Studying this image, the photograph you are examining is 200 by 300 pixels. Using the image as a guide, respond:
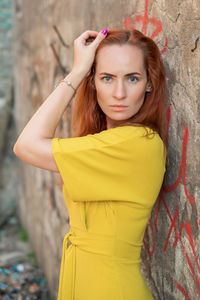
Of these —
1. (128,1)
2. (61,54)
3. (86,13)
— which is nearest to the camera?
(128,1)

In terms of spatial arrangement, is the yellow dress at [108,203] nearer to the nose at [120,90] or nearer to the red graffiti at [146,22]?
the nose at [120,90]

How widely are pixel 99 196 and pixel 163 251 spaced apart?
51 cm

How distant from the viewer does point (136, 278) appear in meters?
1.58

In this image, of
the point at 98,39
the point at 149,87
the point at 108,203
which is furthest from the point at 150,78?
the point at 108,203

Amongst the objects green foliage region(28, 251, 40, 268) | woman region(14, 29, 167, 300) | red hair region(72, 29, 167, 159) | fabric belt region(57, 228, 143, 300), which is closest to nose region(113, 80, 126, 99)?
woman region(14, 29, 167, 300)

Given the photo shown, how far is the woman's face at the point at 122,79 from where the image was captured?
1.51 meters

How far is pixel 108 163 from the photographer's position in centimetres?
143

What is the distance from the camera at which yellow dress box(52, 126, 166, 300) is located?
1.43 metres

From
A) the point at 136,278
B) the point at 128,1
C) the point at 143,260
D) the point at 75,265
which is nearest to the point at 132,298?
the point at 136,278

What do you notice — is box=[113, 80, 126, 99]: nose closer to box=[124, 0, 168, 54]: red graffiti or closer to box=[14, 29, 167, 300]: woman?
box=[14, 29, 167, 300]: woman

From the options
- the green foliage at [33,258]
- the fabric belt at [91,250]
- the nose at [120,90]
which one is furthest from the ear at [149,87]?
the green foliage at [33,258]

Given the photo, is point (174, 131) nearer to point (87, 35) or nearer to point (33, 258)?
point (87, 35)

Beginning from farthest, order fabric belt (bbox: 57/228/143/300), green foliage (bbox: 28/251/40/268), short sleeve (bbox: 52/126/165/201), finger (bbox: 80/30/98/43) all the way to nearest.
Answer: green foliage (bbox: 28/251/40/268) → finger (bbox: 80/30/98/43) → fabric belt (bbox: 57/228/143/300) → short sleeve (bbox: 52/126/165/201)

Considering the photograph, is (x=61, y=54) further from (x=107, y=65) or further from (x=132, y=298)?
(x=132, y=298)
